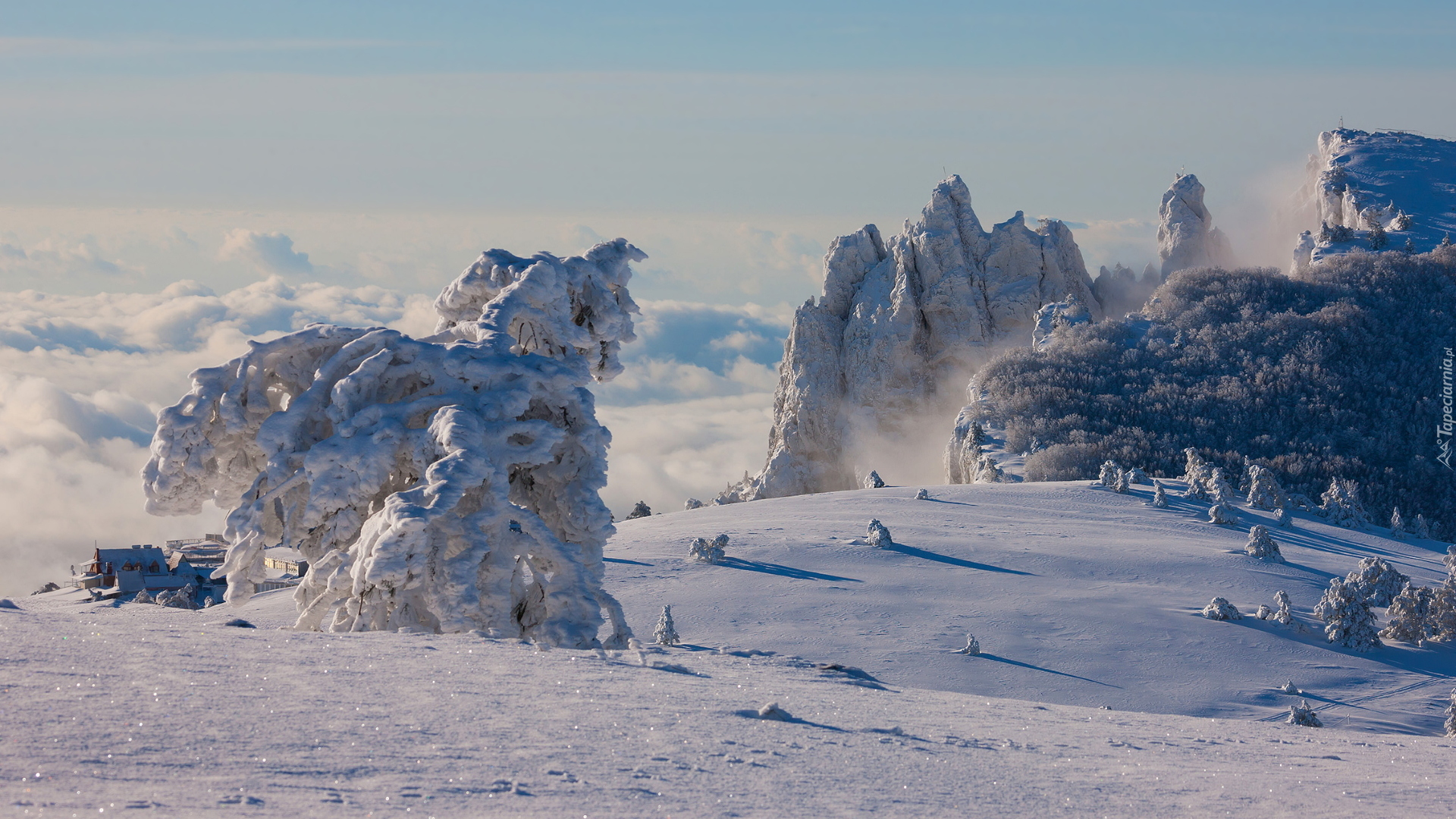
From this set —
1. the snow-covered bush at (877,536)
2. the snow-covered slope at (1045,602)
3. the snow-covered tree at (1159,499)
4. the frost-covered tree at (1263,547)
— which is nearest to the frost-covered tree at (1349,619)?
the snow-covered slope at (1045,602)

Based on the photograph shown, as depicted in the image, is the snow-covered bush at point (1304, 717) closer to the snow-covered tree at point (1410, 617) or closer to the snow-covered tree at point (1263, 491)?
the snow-covered tree at point (1410, 617)

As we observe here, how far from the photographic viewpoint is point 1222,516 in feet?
93.7

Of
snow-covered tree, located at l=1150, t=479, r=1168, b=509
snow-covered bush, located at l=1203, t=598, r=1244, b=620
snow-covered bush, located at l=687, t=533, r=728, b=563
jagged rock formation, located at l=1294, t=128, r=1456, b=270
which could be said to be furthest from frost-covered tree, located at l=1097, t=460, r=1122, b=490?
jagged rock formation, located at l=1294, t=128, r=1456, b=270

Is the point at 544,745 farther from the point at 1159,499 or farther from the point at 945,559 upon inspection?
the point at 1159,499

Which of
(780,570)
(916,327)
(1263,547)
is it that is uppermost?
(916,327)

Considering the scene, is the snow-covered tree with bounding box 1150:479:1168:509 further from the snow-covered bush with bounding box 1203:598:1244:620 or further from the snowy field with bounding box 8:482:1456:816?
the snowy field with bounding box 8:482:1456:816

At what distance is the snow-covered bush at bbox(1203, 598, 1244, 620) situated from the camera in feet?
71.0

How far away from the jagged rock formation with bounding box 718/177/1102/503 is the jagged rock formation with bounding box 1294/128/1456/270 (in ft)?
45.1

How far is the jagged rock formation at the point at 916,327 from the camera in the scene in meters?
73.8

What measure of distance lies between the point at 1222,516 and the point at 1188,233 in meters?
53.7

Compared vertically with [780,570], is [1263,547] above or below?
above

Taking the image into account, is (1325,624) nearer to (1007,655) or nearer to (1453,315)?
(1007,655)

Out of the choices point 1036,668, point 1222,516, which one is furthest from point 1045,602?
point 1222,516

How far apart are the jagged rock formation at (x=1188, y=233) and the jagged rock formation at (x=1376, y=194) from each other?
5.73 meters
